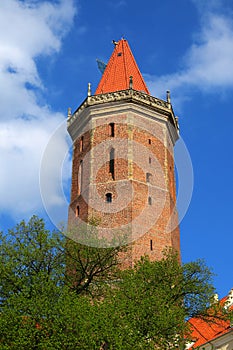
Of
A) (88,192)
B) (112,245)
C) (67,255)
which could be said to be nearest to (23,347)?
(67,255)

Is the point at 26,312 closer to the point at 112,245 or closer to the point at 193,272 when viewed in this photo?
the point at 112,245

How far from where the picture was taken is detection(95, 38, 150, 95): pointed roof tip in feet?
121

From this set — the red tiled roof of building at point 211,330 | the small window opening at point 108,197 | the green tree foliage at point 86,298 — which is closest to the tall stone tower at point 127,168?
the small window opening at point 108,197

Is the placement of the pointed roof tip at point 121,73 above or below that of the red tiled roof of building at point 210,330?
above

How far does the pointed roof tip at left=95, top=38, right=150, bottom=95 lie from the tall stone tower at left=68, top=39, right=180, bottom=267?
0.17 m

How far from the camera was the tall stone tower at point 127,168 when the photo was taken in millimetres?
30328

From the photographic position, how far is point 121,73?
1512 inches

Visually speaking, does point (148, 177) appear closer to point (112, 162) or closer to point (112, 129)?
point (112, 162)

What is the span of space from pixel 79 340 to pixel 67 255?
5064 millimetres

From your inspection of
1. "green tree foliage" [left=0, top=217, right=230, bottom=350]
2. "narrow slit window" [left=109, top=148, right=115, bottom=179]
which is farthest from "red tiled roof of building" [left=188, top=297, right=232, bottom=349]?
"narrow slit window" [left=109, top=148, right=115, bottom=179]

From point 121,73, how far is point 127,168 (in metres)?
9.37

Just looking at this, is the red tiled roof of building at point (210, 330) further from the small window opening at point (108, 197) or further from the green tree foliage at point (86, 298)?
the small window opening at point (108, 197)

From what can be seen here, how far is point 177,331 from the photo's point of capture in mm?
19781

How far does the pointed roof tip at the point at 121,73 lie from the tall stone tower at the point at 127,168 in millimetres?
173
